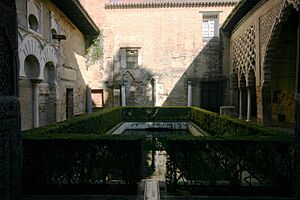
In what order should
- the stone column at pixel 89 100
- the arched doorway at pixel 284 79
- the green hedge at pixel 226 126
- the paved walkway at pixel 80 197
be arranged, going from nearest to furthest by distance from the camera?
the paved walkway at pixel 80 197 → the green hedge at pixel 226 126 → the arched doorway at pixel 284 79 → the stone column at pixel 89 100

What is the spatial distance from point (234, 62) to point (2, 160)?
47.9 ft

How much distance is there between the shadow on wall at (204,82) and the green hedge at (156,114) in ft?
6.80

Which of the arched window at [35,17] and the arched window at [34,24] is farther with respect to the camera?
the arched window at [34,24]

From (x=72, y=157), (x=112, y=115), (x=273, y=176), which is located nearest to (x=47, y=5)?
(x=112, y=115)

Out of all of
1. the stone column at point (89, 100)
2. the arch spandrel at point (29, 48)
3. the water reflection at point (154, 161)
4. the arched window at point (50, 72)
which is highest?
the arch spandrel at point (29, 48)

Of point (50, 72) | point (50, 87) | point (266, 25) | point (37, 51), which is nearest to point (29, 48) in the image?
point (37, 51)

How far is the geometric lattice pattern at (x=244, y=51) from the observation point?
11984 mm

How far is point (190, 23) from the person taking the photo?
17625mm

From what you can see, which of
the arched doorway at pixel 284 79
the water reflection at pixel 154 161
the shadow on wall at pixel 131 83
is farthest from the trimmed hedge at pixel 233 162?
the shadow on wall at pixel 131 83

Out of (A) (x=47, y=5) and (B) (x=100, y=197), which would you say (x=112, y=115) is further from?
(B) (x=100, y=197)

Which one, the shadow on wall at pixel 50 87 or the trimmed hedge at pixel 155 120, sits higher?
the shadow on wall at pixel 50 87

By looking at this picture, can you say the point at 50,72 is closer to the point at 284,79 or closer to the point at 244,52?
the point at 244,52

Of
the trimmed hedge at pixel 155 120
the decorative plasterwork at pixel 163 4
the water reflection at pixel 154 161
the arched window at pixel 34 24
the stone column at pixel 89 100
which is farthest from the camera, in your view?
the decorative plasterwork at pixel 163 4

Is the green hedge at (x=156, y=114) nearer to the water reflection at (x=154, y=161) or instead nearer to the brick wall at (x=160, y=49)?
the brick wall at (x=160, y=49)
